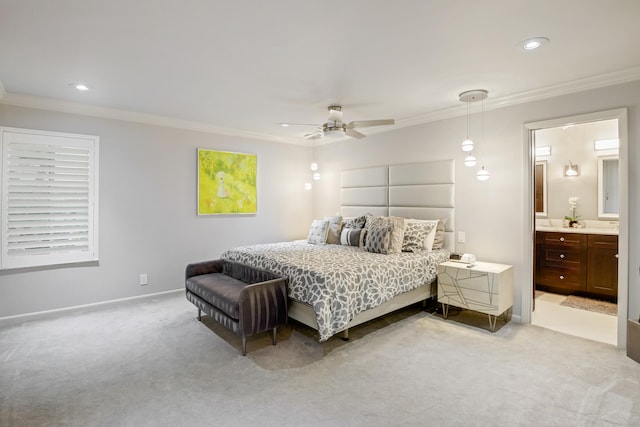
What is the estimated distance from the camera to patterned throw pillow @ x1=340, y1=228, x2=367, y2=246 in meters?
Answer: 4.46

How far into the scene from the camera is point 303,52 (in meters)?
2.66

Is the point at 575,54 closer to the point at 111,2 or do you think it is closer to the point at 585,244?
the point at 585,244

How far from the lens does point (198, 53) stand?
2674mm

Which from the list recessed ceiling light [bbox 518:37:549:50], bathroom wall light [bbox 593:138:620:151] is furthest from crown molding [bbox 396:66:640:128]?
bathroom wall light [bbox 593:138:620:151]

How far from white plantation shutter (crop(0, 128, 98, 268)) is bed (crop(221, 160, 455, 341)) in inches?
70.8

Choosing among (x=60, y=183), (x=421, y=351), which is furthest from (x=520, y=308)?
(x=60, y=183)

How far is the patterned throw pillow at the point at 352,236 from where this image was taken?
14.6 feet

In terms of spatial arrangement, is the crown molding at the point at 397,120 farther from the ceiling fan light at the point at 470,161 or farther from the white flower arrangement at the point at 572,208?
the white flower arrangement at the point at 572,208

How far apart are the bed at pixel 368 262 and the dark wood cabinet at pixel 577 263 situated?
1913 millimetres

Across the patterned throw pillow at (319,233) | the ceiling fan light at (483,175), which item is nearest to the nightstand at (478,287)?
the ceiling fan light at (483,175)

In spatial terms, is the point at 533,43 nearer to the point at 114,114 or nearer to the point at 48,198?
the point at 114,114

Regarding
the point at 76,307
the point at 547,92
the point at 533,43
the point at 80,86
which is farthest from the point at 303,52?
the point at 76,307

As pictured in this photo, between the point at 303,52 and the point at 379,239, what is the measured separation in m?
2.34

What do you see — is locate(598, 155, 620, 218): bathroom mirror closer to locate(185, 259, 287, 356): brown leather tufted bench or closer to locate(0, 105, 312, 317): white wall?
locate(185, 259, 287, 356): brown leather tufted bench
